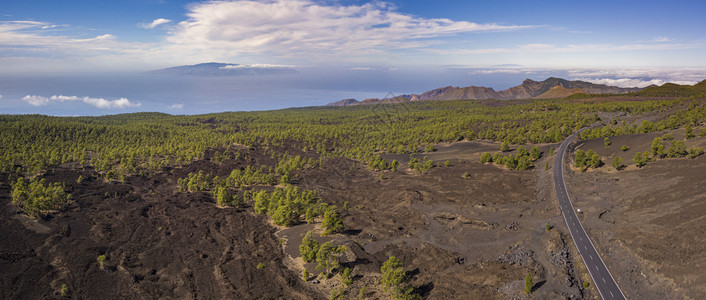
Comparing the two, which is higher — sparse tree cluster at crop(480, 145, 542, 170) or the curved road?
sparse tree cluster at crop(480, 145, 542, 170)

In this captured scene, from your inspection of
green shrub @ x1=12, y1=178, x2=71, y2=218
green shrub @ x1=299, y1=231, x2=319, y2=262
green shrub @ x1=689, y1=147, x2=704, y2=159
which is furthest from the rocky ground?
green shrub @ x1=12, y1=178, x2=71, y2=218

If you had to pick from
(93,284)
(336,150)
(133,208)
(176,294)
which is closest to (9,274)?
(93,284)

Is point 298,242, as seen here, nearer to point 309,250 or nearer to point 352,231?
point 309,250

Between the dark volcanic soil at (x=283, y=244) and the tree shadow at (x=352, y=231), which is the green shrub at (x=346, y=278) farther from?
the tree shadow at (x=352, y=231)

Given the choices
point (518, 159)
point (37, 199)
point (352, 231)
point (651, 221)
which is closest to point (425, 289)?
point (352, 231)

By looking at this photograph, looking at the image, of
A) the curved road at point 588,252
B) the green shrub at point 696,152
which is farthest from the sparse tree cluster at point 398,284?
the green shrub at point 696,152

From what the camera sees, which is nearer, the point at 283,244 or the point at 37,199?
the point at 283,244

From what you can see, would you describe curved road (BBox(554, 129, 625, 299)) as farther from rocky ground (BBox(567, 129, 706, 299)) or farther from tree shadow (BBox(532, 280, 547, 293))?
tree shadow (BBox(532, 280, 547, 293))

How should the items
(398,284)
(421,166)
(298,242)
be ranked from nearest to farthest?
(398,284), (298,242), (421,166)
